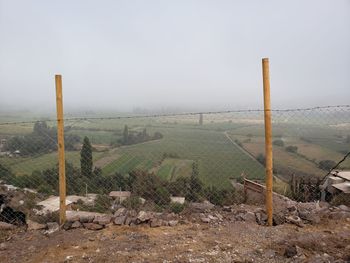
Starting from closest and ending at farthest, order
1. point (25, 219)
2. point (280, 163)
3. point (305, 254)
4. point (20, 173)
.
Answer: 1. point (305, 254)
2. point (25, 219)
3. point (20, 173)
4. point (280, 163)

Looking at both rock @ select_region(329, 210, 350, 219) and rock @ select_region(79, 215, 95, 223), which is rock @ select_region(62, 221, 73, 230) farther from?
rock @ select_region(329, 210, 350, 219)

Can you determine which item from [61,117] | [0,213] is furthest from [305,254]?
[0,213]

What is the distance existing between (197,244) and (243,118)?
2.37 m

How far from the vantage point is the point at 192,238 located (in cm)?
385

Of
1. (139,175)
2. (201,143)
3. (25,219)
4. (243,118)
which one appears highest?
(243,118)

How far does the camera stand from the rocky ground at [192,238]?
11.1ft

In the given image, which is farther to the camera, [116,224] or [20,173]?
[20,173]

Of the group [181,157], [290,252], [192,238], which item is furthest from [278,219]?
[181,157]

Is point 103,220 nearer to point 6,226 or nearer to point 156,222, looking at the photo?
point 156,222

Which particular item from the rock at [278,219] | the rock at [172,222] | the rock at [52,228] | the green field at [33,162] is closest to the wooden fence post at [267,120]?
the rock at [278,219]

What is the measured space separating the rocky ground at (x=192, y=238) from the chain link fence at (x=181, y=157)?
122 centimetres

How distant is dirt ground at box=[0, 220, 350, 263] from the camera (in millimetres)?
3336

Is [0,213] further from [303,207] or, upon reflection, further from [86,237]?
[303,207]

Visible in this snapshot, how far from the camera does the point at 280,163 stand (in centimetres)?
1102
